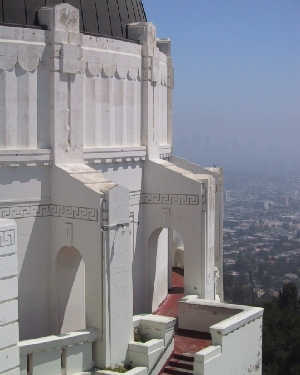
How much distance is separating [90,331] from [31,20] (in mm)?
6672

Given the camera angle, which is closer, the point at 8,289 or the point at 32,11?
the point at 8,289

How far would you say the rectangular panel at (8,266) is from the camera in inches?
373

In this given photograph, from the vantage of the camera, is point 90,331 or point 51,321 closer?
point 90,331

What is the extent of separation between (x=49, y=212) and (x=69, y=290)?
72.7 inches

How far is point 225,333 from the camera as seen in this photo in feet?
45.4

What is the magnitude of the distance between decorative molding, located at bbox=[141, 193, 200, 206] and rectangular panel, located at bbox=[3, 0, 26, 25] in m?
5.39

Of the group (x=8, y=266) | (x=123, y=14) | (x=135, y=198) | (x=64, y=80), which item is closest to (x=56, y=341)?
(x=8, y=266)

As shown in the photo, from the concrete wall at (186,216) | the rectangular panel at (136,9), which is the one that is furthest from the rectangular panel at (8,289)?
the rectangular panel at (136,9)

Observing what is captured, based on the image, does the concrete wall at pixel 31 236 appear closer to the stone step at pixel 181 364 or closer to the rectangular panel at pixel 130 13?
the stone step at pixel 181 364

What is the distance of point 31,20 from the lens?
13.8 metres

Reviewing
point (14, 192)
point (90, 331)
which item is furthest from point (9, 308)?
point (14, 192)

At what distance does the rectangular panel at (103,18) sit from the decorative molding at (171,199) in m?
4.21

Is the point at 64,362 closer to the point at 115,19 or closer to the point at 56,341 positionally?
the point at 56,341

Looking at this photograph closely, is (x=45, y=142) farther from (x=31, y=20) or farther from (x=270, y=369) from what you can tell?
(x=270, y=369)
